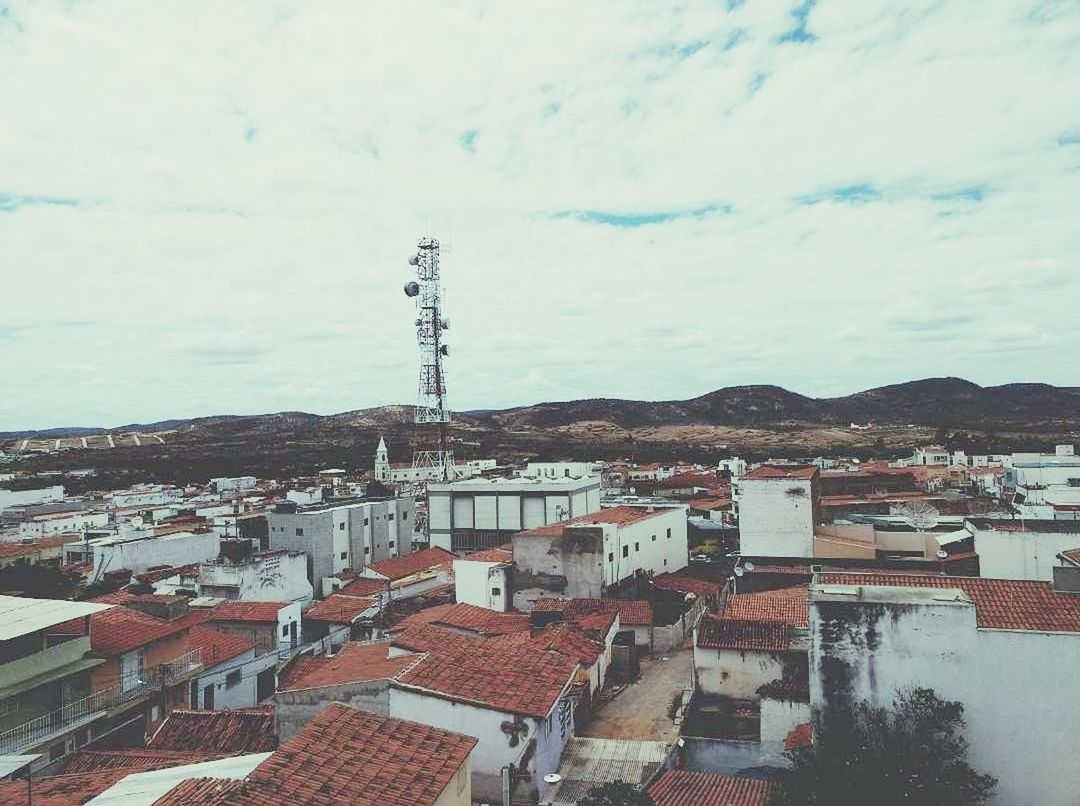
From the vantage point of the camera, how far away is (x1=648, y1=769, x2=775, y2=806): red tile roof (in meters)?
12.5

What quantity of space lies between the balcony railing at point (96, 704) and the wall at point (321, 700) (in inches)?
199

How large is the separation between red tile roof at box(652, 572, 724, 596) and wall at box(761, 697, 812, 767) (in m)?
13.9

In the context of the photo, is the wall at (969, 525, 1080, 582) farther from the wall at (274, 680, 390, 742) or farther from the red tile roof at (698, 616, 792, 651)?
the wall at (274, 680, 390, 742)

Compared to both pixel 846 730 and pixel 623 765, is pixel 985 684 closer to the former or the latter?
pixel 846 730

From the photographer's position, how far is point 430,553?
41.8m

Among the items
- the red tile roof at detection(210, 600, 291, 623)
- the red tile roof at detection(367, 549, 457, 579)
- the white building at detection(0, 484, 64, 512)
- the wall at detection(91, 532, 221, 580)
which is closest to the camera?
the red tile roof at detection(210, 600, 291, 623)

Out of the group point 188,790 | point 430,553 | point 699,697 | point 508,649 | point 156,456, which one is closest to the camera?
point 188,790

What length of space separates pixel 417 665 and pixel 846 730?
7.37 meters

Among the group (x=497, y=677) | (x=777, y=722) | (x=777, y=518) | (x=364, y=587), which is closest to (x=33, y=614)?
(x=497, y=677)

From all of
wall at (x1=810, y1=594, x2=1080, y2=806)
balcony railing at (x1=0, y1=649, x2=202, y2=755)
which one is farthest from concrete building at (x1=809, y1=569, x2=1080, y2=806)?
balcony railing at (x1=0, y1=649, x2=202, y2=755)

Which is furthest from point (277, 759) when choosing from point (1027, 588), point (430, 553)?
point (430, 553)

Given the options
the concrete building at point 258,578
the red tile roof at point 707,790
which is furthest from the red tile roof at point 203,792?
the concrete building at point 258,578

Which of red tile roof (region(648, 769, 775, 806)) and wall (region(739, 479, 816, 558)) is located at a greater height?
wall (region(739, 479, 816, 558))

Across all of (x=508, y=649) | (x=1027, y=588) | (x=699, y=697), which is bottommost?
(x=699, y=697)
